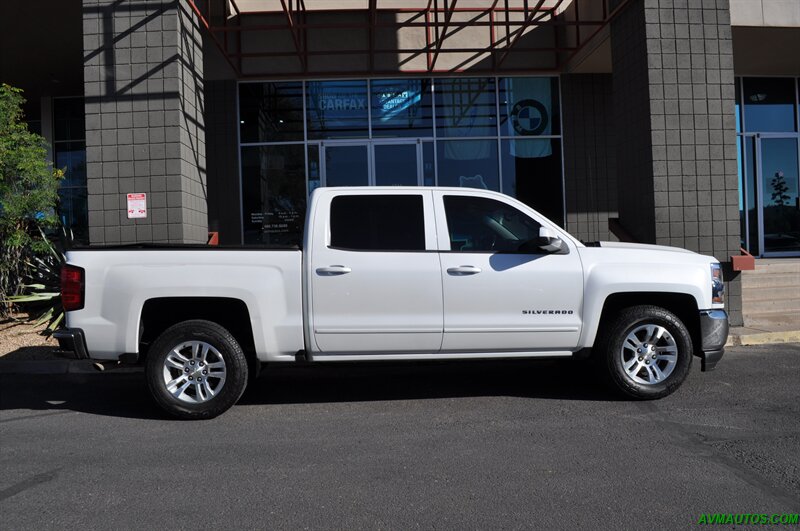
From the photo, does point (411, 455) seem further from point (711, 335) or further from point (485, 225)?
point (711, 335)

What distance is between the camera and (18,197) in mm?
8797

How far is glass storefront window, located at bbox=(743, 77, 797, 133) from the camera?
13898 mm

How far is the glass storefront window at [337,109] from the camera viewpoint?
12.6 metres

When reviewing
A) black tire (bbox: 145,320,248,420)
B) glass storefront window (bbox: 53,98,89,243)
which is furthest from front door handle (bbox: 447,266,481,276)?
glass storefront window (bbox: 53,98,89,243)

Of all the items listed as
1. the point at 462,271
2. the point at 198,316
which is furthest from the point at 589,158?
the point at 198,316

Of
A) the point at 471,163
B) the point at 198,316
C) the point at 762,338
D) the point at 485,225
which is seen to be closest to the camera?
the point at 198,316

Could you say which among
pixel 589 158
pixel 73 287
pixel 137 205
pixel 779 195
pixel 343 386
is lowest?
pixel 343 386

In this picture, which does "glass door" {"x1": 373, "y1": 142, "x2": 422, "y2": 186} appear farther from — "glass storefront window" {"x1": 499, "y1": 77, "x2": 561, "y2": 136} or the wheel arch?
the wheel arch

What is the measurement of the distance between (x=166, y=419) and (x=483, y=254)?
10.4ft

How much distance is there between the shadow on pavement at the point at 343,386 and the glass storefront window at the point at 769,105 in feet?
32.6

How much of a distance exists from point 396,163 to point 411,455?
8910 millimetres

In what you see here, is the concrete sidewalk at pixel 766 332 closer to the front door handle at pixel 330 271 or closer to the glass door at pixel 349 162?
the front door handle at pixel 330 271

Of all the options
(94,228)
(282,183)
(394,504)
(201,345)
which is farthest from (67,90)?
(394,504)

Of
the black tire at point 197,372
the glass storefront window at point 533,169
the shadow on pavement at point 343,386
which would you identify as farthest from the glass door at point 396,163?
the black tire at point 197,372
